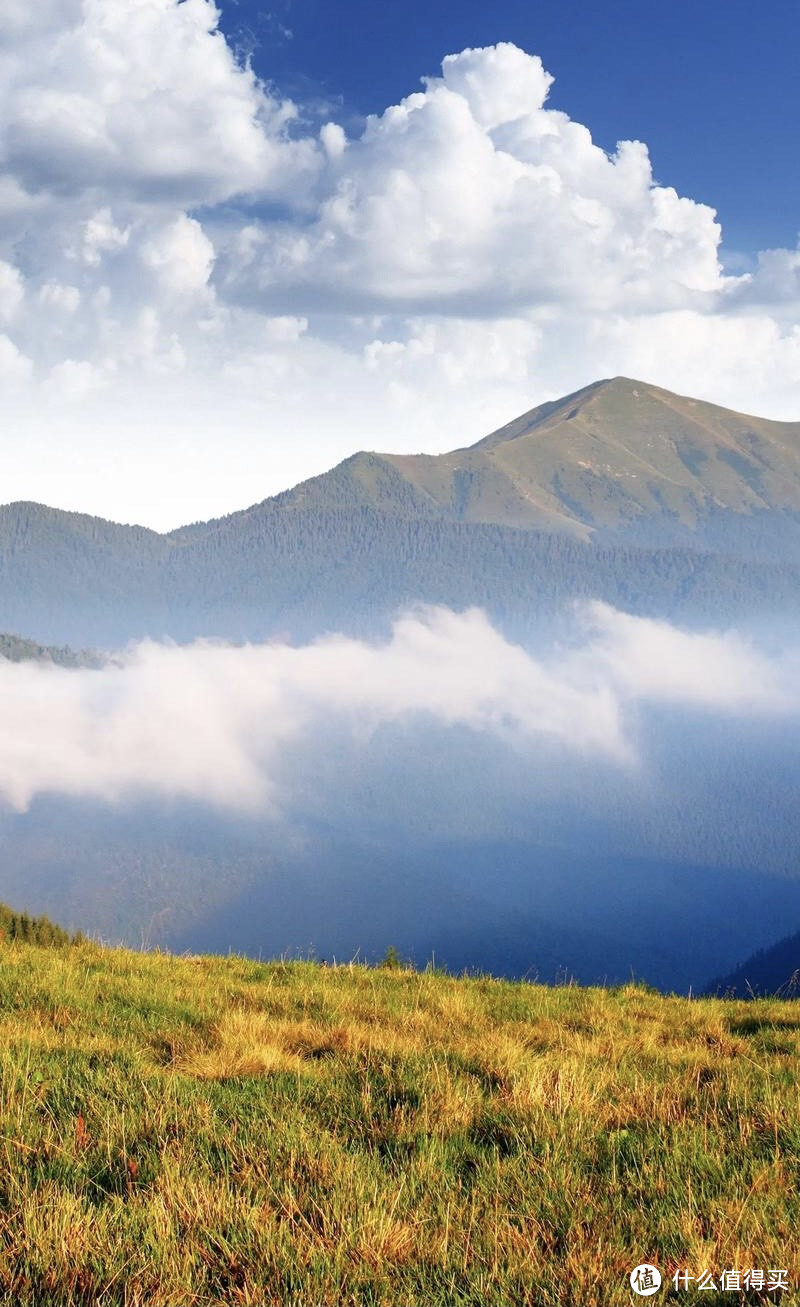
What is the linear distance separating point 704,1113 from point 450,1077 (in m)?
2.14

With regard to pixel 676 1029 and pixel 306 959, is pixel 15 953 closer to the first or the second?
pixel 306 959

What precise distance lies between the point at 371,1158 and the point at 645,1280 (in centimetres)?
195

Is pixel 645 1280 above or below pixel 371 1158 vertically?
below

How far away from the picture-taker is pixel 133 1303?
3971 millimetres

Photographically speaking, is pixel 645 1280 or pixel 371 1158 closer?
pixel 645 1280

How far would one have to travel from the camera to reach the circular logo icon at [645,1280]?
4137 millimetres

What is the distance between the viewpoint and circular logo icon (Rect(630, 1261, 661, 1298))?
4137 mm

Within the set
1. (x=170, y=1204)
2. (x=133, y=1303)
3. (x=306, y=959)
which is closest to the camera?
(x=133, y=1303)

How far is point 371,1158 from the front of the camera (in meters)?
5.47

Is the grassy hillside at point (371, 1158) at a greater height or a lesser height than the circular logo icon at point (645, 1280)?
greater

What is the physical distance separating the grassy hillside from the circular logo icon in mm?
72

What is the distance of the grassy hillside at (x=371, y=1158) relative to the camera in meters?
4.22

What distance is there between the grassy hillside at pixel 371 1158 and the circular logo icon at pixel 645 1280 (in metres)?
0.07

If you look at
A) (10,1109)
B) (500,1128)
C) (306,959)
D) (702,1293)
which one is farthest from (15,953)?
(702,1293)
